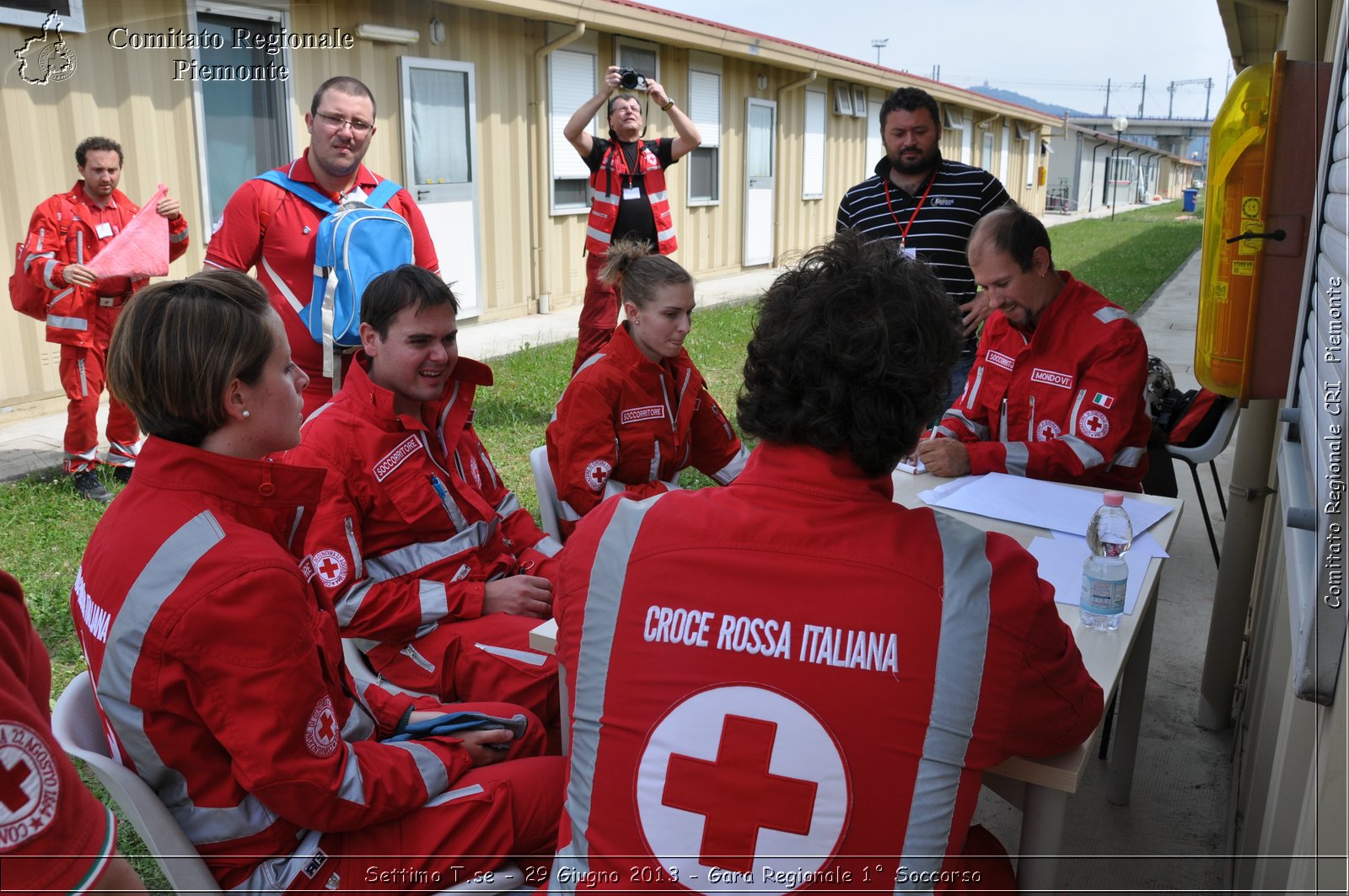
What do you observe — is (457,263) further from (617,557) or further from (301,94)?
(617,557)

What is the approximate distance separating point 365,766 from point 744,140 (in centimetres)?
1342

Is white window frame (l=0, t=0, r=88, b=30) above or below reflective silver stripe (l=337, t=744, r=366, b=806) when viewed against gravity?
above

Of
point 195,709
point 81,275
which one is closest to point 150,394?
point 195,709

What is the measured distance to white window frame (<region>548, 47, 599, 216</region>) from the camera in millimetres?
10508

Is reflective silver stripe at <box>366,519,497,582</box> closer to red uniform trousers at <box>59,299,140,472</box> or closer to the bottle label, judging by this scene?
the bottle label

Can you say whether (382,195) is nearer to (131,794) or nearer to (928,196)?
(928,196)

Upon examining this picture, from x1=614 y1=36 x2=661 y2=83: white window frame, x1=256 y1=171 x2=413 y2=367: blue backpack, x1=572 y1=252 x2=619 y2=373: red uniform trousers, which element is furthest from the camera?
x1=614 y1=36 x2=661 y2=83: white window frame

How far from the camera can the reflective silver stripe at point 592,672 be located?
141 cm

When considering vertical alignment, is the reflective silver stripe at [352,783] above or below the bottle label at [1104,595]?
below

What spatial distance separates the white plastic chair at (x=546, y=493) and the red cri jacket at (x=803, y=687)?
1.82 meters

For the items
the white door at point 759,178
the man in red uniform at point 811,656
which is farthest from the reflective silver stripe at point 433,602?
the white door at point 759,178

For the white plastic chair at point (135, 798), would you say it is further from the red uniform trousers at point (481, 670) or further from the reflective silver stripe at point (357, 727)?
the red uniform trousers at point (481, 670)

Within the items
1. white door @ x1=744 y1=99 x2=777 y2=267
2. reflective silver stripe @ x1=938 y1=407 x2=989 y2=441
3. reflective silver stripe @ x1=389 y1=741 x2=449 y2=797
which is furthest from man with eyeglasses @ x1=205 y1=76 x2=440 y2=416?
white door @ x1=744 y1=99 x2=777 y2=267

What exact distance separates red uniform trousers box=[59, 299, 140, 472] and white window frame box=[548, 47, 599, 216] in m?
5.83
